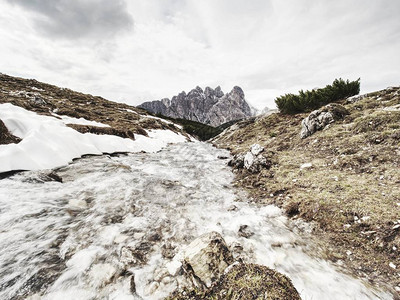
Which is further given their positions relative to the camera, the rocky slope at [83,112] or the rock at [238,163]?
the rocky slope at [83,112]

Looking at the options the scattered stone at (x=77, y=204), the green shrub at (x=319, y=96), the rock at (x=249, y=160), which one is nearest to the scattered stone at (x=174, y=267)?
the scattered stone at (x=77, y=204)

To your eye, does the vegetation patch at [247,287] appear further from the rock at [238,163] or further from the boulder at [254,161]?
the rock at [238,163]

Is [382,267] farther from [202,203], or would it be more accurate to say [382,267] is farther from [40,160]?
[40,160]

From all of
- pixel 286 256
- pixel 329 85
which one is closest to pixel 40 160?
pixel 286 256

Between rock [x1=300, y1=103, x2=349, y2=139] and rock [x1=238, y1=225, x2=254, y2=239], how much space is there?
11.1m

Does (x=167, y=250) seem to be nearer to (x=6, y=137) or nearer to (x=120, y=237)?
(x=120, y=237)

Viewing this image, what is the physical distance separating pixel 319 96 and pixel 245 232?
27.7 meters

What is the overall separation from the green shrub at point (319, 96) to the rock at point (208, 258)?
28427mm

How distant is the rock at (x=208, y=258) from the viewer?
3.37 metres

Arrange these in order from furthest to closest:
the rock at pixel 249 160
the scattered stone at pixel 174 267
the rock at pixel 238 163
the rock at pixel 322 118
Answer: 1. the rock at pixel 322 118
2. the rock at pixel 238 163
3. the rock at pixel 249 160
4. the scattered stone at pixel 174 267

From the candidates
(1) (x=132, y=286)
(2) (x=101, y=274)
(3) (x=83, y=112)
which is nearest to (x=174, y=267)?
(1) (x=132, y=286)

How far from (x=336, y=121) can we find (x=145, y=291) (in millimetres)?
15962

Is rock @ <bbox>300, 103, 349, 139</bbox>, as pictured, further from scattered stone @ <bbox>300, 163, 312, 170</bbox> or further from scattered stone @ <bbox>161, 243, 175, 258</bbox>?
scattered stone @ <bbox>161, 243, 175, 258</bbox>

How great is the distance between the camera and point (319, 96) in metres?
25.6
